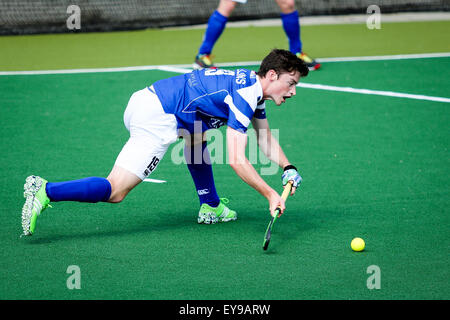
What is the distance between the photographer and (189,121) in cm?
543

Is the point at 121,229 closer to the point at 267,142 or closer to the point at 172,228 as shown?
the point at 172,228

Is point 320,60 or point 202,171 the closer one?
point 202,171

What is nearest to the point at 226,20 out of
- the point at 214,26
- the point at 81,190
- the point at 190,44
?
the point at 214,26

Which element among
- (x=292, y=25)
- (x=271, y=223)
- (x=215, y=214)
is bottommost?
(x=271, y=223)

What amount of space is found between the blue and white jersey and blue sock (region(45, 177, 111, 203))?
0.71 metres

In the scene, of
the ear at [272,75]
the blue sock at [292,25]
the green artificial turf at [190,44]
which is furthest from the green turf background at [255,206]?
the ear at [272,75]

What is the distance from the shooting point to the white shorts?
5.30 metres

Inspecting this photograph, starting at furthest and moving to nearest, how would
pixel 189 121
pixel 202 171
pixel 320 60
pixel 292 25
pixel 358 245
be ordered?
1. pixel 320 60
2. pixel 292 25
3. pixel 202 171
4. pixel 189 121
5. pixel 358 245

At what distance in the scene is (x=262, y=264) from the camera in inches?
197

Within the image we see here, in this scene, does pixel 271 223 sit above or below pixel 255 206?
below

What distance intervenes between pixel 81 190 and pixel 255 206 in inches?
62.3

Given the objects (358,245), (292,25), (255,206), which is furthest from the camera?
(292,25)

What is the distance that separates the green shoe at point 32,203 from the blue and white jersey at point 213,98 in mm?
1044

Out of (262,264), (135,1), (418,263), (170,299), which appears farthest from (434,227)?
(135,1)
